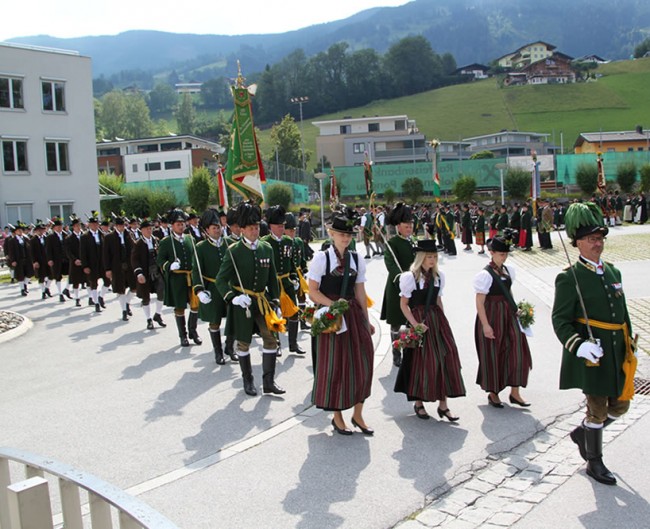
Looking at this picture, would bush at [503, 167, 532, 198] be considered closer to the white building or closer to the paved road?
the white building

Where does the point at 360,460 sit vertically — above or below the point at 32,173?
below

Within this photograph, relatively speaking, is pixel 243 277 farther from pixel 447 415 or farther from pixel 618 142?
pixel 618 142

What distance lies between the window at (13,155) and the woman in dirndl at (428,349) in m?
35.3

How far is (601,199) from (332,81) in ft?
393

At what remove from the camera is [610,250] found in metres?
23.0

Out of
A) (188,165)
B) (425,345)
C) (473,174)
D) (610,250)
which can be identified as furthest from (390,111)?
(425,345)

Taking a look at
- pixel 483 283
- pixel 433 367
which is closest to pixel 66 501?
pixel 433 367

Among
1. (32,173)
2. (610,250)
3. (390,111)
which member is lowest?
(610,250)

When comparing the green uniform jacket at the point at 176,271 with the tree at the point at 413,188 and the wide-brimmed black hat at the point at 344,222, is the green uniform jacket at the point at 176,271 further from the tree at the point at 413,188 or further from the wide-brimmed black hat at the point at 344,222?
the tree at the point at 413,188

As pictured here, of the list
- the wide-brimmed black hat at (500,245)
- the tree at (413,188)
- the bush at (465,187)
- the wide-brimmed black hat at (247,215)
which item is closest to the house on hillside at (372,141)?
the tree at (413,188)

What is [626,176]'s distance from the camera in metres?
54.3

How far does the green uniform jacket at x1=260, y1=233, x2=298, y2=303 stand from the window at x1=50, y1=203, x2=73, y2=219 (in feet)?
103

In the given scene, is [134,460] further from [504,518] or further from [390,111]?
[390,111]

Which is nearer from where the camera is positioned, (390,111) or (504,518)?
(504,518)
